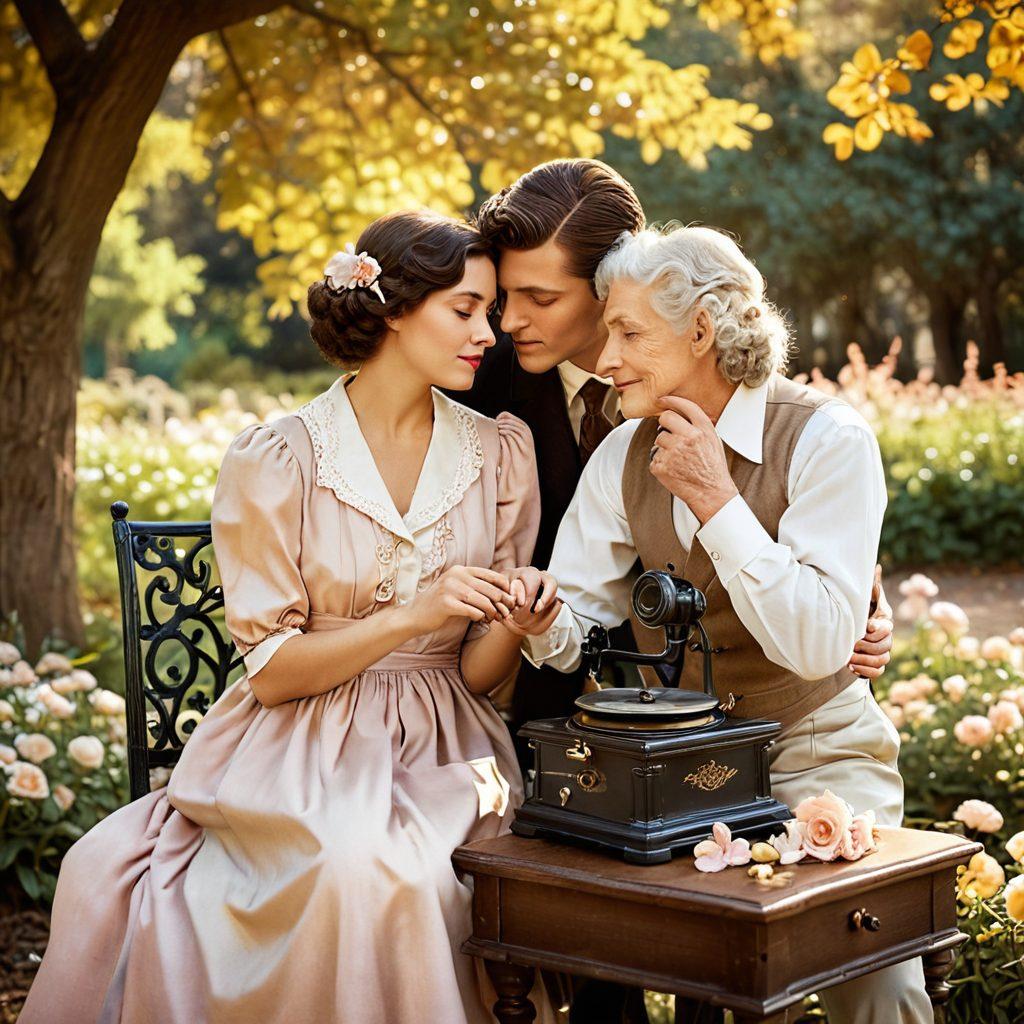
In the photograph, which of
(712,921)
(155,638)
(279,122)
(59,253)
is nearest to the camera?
(712,921)

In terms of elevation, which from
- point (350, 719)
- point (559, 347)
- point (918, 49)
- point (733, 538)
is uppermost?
point (918, 49)

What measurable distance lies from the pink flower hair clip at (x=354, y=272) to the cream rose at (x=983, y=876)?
193 cm

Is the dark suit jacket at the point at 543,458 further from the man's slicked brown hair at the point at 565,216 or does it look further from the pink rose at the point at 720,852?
the pink rose at the point at 720,852

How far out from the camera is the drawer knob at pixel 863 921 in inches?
92.8

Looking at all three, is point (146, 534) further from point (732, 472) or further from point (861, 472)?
point (861, 472)

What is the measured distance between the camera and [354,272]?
3094 mm

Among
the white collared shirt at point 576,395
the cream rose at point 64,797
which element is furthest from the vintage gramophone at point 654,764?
the cream rose at point 64,797

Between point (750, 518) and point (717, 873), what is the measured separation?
701 millimetres

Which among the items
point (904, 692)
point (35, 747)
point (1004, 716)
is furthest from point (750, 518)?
point (35, 747)

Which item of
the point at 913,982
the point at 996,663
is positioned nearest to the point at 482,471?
the point at 913,982

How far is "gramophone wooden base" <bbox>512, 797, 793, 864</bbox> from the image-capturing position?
2.40 m

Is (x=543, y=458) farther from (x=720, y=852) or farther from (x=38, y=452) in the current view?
(x=38, y=452)

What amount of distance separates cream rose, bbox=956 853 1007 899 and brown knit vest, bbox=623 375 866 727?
0.63m

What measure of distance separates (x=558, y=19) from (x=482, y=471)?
404 centimetres
